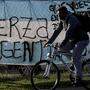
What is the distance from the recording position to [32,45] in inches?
499

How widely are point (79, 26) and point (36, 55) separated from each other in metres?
2.95

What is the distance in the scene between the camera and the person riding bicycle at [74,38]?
32.3 ft

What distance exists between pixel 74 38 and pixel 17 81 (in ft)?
8.18

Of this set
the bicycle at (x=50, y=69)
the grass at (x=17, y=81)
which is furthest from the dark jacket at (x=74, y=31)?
the grass at (x=17, y=81)

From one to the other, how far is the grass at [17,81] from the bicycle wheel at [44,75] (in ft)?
0.45

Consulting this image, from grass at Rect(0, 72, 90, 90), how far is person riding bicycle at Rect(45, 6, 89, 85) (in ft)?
1.91

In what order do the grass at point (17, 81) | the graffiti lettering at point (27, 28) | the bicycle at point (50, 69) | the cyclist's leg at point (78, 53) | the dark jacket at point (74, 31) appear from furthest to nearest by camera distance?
the graffiti lettering at point (27, 28)
the grass at point (17, 81)
the bicycle at point (50, 69)
the cyclist's leg at point (78, 53)
the dark jacket at point (74, 31)

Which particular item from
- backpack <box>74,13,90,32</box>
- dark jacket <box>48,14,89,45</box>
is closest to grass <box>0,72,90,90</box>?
dark jacket <box>48,14,89,45</box>

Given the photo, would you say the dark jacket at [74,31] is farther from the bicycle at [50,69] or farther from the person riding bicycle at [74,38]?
the bicycle at [50,69]

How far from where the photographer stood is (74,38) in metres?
10.1

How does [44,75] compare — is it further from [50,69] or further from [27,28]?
[27,28]

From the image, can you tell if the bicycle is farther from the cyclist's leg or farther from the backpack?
the backpack

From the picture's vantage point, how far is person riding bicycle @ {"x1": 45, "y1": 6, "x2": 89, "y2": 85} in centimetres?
986

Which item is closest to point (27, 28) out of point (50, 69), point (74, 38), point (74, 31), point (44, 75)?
point (44, 75)
